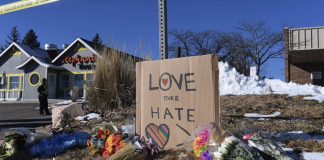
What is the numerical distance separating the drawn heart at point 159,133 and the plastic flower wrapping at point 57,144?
89 centimetres

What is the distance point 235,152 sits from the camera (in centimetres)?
221

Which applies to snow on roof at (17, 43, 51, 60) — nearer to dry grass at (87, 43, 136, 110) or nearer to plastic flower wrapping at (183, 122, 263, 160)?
dry grass at (87, 43, 136, 110)

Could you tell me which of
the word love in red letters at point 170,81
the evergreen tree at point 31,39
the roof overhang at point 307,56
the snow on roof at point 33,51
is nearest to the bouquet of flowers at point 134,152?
the word love in red letters at point 170,81

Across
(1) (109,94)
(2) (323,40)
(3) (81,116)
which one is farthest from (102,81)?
(2) (323,40)

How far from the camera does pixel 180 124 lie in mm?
2938

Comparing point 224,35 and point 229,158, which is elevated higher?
point 224,35

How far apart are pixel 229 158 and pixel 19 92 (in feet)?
→ 76.0

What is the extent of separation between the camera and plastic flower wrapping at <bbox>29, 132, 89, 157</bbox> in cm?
313

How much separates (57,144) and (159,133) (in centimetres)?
131

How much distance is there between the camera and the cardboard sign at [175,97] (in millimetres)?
2727

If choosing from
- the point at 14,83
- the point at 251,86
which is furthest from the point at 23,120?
the point at 14,83

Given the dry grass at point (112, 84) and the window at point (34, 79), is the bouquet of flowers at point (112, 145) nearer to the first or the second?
the dry grass at point (112, 84)

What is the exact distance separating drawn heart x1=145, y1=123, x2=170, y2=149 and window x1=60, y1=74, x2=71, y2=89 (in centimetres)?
1958

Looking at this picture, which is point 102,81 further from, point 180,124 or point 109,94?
point 180,124
